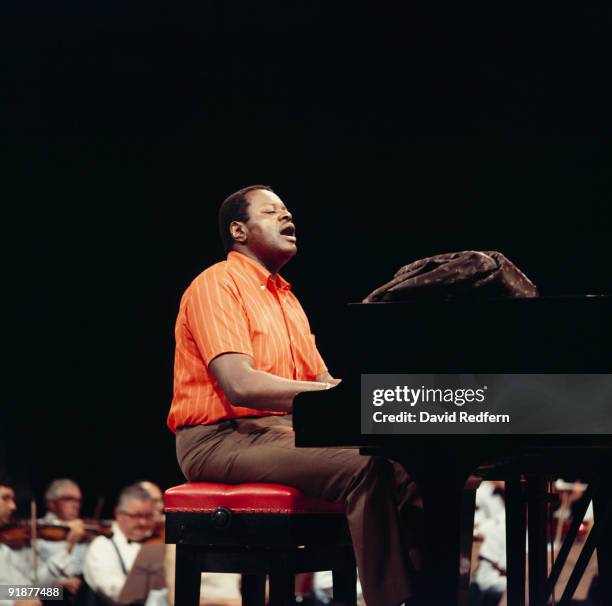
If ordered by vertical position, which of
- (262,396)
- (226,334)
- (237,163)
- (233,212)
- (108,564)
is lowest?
(108,564)

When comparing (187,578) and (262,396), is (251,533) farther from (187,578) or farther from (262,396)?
(262,396)

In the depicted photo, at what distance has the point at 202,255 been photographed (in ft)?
18.2

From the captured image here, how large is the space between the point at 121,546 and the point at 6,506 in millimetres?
648

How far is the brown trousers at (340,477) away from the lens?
197cm

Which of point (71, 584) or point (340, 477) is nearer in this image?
point (340, 477)

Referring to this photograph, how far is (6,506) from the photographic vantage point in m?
5.18

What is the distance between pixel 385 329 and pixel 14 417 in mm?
4106

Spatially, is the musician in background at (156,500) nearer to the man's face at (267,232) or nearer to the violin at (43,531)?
the violin at (43,531)

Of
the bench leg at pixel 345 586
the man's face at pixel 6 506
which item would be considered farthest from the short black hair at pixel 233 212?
the man's face at pixel 6 506

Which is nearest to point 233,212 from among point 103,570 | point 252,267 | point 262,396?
point 252,267

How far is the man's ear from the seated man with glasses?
2.64 m

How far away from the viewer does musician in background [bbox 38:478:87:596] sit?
5.08 metres

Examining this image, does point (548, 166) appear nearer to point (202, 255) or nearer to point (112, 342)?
point (202, 255)

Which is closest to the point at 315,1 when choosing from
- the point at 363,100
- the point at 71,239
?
the point at 363,100
